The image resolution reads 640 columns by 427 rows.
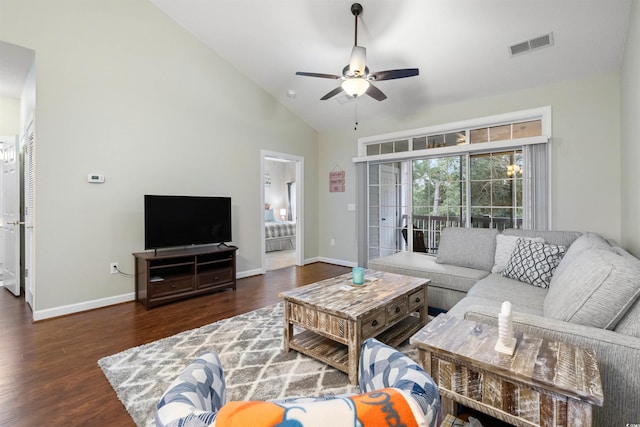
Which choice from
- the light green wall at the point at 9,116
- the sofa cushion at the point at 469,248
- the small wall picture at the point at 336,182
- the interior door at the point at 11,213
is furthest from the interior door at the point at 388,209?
the light green wall at the point at 9,116

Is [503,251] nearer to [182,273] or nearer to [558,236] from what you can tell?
[558,236]

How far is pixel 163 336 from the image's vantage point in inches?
104

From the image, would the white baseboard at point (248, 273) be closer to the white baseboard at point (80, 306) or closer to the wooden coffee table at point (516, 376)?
the white baseboard at point (80, 306)

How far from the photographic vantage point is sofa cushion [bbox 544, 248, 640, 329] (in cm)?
132

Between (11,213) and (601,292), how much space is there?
5882mm

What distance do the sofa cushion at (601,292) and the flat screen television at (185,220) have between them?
12.2 ft

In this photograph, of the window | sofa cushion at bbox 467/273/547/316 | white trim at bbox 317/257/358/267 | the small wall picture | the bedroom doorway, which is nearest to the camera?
sofa cushion at bbox 467/273/547/316

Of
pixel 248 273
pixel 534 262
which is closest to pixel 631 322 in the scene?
pixel 534 262

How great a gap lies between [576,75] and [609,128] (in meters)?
0.69

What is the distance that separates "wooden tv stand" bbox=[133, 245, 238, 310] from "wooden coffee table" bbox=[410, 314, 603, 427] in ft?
10.0

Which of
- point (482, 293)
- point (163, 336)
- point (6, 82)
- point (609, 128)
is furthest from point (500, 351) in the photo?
point (6, 82)

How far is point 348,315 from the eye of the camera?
6.22 feet

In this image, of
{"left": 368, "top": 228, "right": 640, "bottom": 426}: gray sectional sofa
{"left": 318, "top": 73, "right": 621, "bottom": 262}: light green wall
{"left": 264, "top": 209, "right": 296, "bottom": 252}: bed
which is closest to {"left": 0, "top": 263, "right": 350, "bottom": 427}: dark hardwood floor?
{"left": 368, "top": 228, "right": 640, "bottom": 426}: gray sectional sofa

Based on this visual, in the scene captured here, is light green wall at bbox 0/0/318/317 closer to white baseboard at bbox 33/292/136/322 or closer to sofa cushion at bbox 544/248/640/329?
white baseboard at bbox 33/292/136/322
